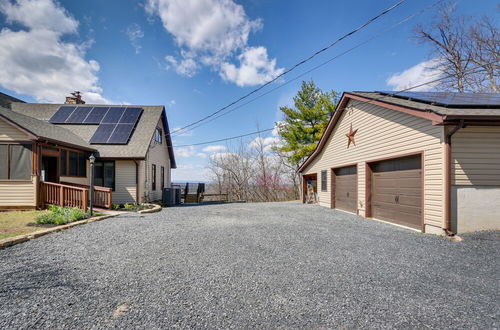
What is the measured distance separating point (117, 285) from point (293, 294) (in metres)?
2.33

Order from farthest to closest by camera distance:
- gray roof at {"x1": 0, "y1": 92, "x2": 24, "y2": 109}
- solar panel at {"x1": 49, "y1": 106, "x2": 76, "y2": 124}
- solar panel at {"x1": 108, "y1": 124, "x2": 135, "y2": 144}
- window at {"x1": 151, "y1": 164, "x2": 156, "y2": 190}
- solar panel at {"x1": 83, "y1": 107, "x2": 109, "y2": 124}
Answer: gray roof at {"x1": 0, "y1": 92, "x2": 24, "y2": 109} → window at {"x1": 151, "y1": 164, "x2": 156, "y2": 190} → solar panel at {"x1": 83, "y1": 107, "x2": 109, "y2": 124} → solar panel at {"x1": 49, "y1": 106, "x2": 76, "y2": 124} → solar panel at {"x1": 108, "y1": 124, "x2": 135, "y2": 144}

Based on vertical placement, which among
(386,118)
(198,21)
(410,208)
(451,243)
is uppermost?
(198,21)

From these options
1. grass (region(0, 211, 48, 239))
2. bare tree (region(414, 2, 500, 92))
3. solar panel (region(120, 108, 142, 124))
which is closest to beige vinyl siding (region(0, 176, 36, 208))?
grass (region(0, 211, 48, 239))

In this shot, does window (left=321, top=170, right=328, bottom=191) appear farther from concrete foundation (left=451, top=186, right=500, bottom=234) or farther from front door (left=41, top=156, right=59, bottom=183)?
front door (left=41, top=156, right=59, bottom=183)

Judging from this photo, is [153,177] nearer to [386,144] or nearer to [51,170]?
[51,170]

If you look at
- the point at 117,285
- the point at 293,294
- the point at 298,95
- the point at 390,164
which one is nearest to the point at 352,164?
the point at 390,164

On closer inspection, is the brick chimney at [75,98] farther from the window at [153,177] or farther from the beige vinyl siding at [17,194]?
the beige vinyl siding at [17,194]

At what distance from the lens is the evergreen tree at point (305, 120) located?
21237mm

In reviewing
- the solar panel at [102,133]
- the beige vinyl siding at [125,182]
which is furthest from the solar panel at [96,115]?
the beige vinyl siding at [125,182]

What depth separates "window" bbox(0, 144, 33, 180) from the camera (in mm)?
8766

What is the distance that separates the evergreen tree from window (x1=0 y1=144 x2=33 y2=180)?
18.1 m

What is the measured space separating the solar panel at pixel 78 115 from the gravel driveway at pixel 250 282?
1095 centimetres

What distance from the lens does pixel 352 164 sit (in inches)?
386

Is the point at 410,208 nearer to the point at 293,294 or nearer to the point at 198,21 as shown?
the point at 293,294
